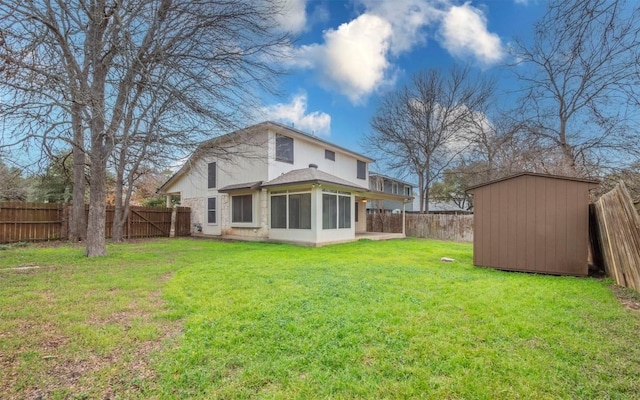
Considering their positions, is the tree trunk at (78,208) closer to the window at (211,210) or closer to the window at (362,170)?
the window at (211,210)

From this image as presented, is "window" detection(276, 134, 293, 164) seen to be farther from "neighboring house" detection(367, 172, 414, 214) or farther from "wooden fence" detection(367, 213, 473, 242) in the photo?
"neighboring house" detection(367, 172, 414, 214)

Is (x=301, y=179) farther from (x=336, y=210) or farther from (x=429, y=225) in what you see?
(x=429, y=225)

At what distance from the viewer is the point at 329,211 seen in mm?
12875

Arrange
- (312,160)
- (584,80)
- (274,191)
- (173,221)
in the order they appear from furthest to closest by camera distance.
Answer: (173,221) < (312,160) < (274,191) < (584,80)

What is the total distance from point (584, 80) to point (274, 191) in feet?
34.5

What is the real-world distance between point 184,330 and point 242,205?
11.5 m

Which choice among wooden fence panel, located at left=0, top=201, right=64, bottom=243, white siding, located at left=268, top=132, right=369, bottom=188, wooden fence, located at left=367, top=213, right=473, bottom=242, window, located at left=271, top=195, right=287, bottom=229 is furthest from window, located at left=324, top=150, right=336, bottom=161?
wooden fence panel, located at left=0, top=201, right=64, bottom=243

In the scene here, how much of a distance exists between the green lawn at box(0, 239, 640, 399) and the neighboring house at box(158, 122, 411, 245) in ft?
20.8

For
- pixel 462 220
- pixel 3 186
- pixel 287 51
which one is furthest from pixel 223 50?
pixel 462 220

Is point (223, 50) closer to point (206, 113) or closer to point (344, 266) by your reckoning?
point (206, 113)

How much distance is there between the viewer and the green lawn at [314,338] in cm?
235

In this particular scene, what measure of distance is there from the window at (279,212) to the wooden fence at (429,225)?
28.5ft

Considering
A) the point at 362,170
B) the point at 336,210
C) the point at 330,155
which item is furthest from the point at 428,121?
the point at 336,210

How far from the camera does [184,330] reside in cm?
341
